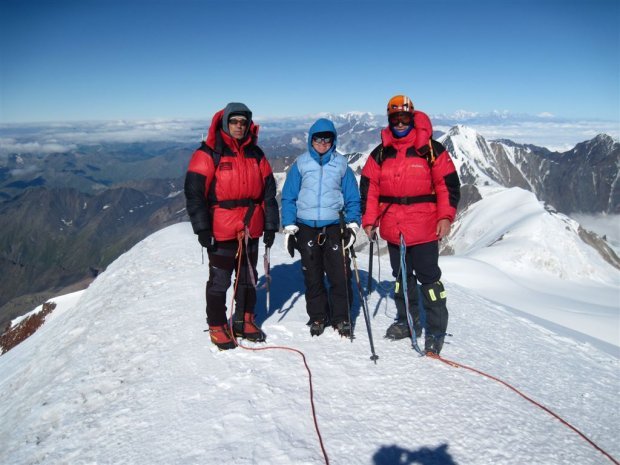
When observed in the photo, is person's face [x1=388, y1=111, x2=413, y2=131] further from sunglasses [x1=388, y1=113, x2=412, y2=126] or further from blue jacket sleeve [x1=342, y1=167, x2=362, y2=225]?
blue jacket sleeve [x1=342, y1=167, x2=362, y2=225]

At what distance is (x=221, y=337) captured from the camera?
23.9 ft

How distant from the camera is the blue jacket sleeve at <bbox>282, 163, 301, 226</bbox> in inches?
285

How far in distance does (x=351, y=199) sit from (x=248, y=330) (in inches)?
134

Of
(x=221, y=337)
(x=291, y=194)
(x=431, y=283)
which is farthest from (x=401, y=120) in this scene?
(x=221, y=337)

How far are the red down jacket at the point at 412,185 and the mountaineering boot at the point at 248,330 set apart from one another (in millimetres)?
3120

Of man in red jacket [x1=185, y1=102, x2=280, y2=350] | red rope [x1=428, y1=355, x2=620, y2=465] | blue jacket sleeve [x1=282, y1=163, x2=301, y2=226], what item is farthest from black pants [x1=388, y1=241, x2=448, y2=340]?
man in red jacket [x1=185, y1=102, x2=280, y2=350]

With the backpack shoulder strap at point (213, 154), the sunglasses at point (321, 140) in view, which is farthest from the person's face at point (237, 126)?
the sunglasses at point (321, 140)

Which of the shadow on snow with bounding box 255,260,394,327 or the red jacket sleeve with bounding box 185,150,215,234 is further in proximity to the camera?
the shadow on snow with bounding box 255,260,394,327

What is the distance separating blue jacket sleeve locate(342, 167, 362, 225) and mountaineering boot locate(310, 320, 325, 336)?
2.24m

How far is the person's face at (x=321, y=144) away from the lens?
6883 mm

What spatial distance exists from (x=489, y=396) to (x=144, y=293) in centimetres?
972

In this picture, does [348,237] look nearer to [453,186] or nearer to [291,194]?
[291,194]

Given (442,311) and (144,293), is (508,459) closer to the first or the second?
(442,311)

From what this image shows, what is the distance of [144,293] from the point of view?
37.8 ft
